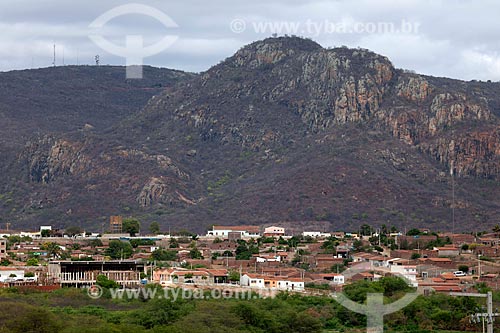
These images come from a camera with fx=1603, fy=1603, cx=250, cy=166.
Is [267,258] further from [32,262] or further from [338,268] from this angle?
[32,262]

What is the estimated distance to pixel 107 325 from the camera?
246 feet

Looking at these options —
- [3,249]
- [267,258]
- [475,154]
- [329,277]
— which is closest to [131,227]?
[3,249]

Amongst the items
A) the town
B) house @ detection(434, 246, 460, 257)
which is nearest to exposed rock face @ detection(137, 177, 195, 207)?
the town

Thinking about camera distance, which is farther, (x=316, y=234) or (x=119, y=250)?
(x=316, y=234)

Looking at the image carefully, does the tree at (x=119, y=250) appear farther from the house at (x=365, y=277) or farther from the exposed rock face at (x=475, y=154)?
the exposed rock face at (x=475, y=154)

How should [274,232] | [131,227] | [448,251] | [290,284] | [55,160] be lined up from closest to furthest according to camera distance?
[290,284] < [448,251] < [274,232] < [131,227] < [55,160]

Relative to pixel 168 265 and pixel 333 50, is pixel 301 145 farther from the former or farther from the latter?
pixel 168 265

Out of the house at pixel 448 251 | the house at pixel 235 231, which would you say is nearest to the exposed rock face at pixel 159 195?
the house at pixel 235 231

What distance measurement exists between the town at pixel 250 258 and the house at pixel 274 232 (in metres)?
0.10

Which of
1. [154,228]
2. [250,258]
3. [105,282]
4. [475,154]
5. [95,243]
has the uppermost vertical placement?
[475,154]

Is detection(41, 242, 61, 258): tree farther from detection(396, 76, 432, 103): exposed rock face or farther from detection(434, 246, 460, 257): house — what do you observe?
detection(396, 76, 432, 103): exposed rock face

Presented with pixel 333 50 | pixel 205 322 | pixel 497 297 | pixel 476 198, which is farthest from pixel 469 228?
pixel 205 322

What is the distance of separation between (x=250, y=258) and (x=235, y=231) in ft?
86.1

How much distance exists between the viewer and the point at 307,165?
173750 millimetres
